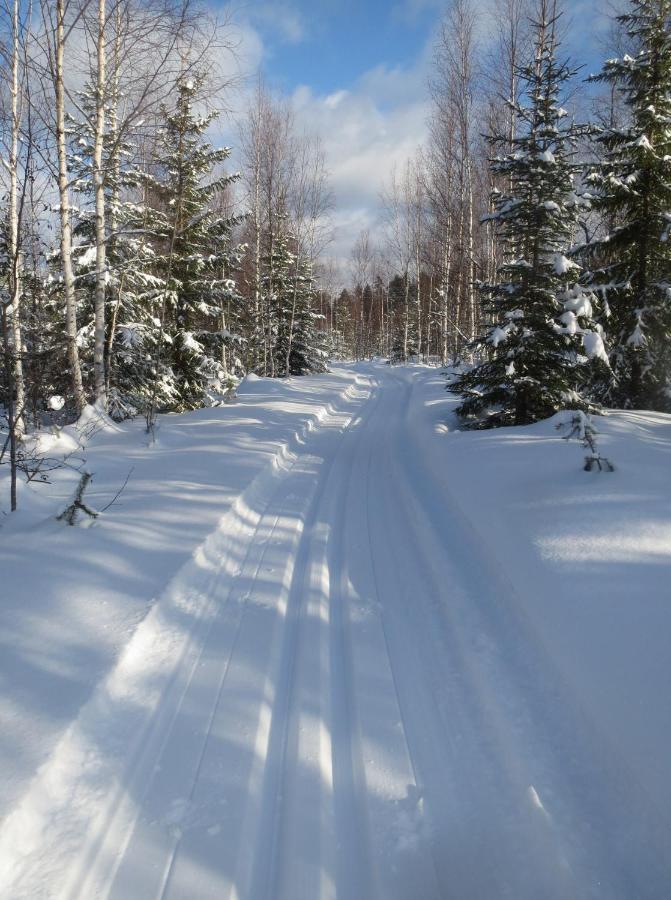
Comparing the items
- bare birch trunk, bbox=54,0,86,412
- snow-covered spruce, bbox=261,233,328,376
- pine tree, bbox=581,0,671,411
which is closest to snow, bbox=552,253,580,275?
pine tree, bbox=581,0,671,411

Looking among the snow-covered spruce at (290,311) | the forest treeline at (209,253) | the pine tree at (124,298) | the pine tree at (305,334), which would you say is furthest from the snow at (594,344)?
the pine tree at (305,334)

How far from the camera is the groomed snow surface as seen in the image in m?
1.88

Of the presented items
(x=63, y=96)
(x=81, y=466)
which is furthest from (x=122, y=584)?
(x=63, y=96)

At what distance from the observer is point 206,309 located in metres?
13.0

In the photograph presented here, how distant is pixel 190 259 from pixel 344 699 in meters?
12.8

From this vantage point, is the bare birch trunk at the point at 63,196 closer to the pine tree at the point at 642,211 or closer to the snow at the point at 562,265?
the snow at the point at 562,265

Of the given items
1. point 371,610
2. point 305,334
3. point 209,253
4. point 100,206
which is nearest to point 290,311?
point 305,334

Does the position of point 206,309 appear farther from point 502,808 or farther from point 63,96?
point 502,808

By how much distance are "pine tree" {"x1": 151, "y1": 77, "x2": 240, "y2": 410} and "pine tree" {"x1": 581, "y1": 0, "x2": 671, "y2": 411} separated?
32.0 ft

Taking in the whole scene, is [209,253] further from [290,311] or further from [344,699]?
[344,699]

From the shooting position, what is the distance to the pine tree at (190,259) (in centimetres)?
1262

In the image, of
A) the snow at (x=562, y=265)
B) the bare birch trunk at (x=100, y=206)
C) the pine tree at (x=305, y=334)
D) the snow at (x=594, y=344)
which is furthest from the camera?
the pine tree at (x=305, y=334)

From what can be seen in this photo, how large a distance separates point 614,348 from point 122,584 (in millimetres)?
10247

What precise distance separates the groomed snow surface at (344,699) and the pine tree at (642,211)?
526 cm
